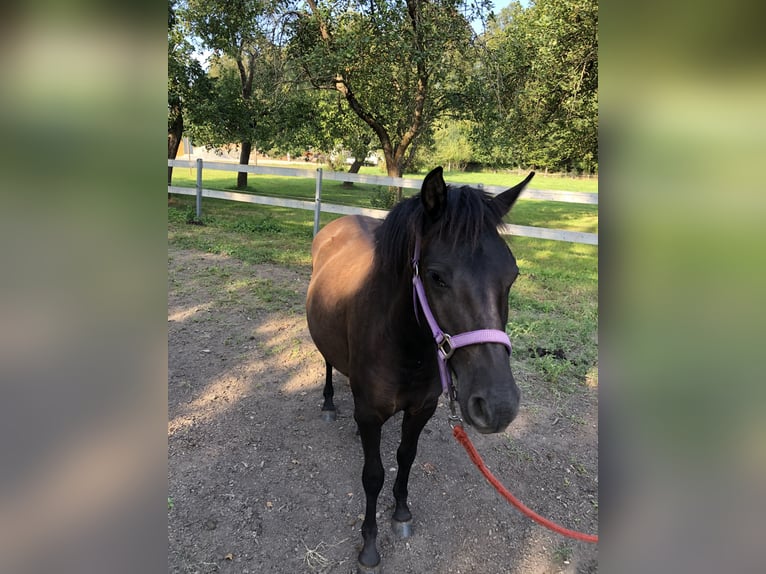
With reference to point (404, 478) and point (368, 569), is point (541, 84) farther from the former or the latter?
point (368, 569)

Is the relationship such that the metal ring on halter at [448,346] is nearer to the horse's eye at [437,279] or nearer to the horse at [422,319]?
the horse at [422,319]

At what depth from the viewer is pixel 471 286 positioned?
152 centimetres

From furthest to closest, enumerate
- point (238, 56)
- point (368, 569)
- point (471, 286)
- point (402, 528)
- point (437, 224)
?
point (238, 56) → point (402, 528) → point (368, 569) → point (437, 224) → point (471, 286)

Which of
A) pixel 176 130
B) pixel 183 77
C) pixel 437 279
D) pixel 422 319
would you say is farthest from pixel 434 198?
pixel 176 130

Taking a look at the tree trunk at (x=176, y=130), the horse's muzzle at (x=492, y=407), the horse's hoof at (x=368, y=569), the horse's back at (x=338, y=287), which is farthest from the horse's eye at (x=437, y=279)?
the tree trunk at (x=176, y=130)

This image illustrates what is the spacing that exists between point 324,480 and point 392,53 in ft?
25.3

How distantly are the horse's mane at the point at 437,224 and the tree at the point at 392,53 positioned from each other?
22.0 feet

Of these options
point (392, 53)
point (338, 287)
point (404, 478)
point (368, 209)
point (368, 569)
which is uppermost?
point (392, 53)

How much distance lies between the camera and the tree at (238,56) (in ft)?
29.2

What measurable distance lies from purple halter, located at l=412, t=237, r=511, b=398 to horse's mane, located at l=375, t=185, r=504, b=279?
0.09 m

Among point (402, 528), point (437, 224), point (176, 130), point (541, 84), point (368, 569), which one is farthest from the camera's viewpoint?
point (176, 130)

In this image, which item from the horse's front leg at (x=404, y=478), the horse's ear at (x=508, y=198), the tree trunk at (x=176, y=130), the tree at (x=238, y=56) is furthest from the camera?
the tree trunk at (x=176, y=130)

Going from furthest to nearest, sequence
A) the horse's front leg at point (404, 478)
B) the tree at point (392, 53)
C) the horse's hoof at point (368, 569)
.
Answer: the tree at point (392, 53), the horse's front leg at point (404, 478), the horse's hoof at point (368, 569)
